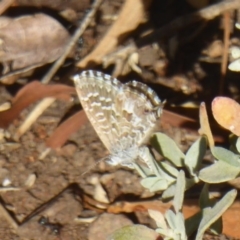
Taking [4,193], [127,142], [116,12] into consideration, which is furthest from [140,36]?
[4,193]

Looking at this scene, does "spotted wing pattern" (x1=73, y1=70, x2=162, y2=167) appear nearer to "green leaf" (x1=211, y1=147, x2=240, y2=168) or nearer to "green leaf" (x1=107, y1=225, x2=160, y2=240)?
"green leaf" (x1=107, y1=225, x2=160, y2=240)

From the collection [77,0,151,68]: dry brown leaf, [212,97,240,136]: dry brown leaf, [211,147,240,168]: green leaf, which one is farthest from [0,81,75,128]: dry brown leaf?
[212,97,240,136]: dry brown leaf

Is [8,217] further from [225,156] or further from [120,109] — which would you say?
[225,156]

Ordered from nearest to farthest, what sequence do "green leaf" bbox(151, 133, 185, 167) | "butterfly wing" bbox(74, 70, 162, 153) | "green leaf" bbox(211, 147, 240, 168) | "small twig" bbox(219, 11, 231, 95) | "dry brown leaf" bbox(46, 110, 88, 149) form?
"green leaf" bbox(211, 147, 240, 168) → "green leaf" bbox(151, 133, 185, 167) → "butterfly wing" bbox(74, 70, 162, 153) → "small twig" bbox(219, 11, 231, 95) → "dry brown leaf" bbox(46, 110, 88, 149)

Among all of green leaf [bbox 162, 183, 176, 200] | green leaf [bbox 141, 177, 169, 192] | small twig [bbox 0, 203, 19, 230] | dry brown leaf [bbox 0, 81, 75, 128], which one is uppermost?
green leaf [bbox 162, 183, 176, 200]

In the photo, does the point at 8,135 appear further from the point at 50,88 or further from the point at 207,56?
the point at 207,56

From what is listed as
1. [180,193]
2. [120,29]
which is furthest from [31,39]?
[180,193]

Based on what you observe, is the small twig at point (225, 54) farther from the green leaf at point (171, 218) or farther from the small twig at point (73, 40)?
the green leaf at point (171, 218)
